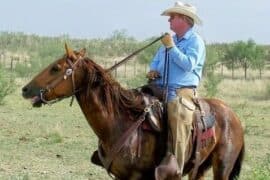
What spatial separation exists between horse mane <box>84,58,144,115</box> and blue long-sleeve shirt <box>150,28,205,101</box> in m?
0.43

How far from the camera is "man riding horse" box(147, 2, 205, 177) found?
742 centimetres

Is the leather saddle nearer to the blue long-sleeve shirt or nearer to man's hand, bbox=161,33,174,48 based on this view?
the blue long-sleeve shirt

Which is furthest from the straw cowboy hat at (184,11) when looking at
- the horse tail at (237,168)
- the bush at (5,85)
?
the bush at (5,85)

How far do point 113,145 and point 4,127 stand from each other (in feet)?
40.3

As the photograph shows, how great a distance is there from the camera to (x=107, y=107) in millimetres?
7320

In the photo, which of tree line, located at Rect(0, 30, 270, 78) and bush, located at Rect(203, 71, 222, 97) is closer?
bush, located at Rect(203, 71, 222, 97)

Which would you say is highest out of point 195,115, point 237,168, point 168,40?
point 168,40

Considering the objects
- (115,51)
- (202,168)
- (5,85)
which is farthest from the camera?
(115,51)

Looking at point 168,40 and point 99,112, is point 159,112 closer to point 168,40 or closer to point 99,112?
point 99,112

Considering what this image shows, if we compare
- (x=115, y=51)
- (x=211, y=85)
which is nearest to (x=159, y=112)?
(x=211, y=85)

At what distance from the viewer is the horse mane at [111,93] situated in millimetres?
7219

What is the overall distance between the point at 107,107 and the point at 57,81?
642mm

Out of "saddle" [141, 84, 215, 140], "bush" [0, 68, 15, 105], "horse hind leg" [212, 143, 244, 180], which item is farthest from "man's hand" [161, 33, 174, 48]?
"bush" [0, 68, 15, 105]

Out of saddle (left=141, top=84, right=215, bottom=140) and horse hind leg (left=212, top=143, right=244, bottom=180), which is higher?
saddle (left=141, top=84, right=215, bottom=140)
